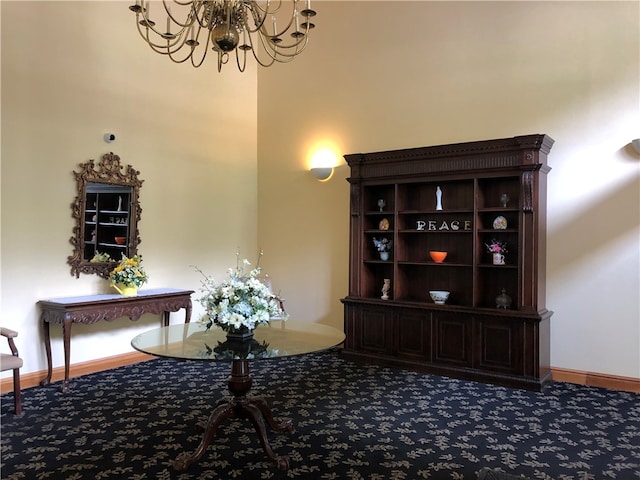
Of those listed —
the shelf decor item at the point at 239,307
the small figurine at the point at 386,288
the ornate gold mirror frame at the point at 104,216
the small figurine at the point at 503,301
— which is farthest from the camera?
the small figurine at the point at 386,288

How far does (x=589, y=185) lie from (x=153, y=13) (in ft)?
15.7

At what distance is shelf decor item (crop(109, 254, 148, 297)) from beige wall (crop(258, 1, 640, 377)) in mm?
2043

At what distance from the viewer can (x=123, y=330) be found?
5336mm

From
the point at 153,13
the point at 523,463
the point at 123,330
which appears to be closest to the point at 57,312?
the point at 123,330

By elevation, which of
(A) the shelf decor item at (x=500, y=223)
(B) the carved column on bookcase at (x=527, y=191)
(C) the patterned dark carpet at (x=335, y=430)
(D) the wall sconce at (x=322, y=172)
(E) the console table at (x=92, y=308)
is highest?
(D) the wall sconce at (x=322, y=172)

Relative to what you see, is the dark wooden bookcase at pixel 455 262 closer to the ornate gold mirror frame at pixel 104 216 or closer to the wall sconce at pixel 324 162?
the wall sconce at pixel 324 162

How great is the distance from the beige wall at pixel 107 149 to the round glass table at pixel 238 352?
5.85 feet

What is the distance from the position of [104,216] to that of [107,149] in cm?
68

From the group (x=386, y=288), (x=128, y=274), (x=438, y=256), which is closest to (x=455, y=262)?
(x=438, y=256)

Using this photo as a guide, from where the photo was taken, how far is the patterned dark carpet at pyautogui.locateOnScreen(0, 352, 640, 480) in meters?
2.88

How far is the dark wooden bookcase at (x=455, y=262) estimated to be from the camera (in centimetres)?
454

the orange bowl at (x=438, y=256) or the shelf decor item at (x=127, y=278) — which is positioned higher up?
the orange bowl at (x=438, y=256)

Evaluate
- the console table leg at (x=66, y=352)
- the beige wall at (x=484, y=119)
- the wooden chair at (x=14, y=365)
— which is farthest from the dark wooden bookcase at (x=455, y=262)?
the wooden chair at (x=14, y=365)

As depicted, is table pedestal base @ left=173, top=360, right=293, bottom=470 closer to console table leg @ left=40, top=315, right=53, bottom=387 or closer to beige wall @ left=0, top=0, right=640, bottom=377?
console table leg @ left=40, top=315, right=53, bottom=387
